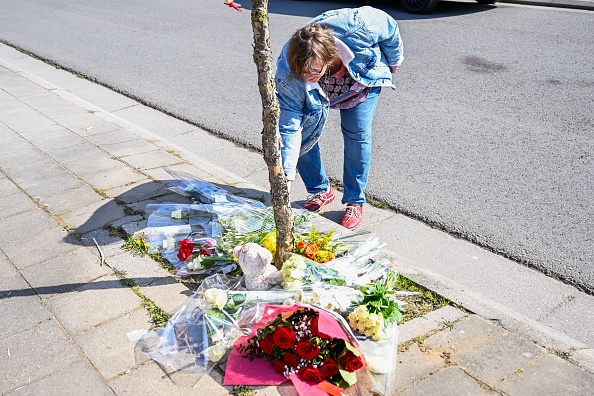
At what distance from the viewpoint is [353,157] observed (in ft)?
13.4

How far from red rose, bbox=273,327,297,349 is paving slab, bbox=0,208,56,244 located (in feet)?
6.70

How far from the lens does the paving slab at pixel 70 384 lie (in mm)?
2570

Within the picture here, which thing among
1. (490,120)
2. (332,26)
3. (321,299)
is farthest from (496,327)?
(490,120)

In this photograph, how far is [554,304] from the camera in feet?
10.8

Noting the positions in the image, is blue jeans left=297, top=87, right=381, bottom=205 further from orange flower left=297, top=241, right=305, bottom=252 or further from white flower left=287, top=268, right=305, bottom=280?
white flower left=287, top=268, right=305, bottom=280

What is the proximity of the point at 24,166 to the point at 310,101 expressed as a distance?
269 cm

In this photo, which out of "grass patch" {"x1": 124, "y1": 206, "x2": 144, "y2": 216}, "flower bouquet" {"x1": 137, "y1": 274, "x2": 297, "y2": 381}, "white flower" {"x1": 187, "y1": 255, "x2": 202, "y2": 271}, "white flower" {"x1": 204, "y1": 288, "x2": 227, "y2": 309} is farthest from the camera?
"grass patch" {"x1": 124, "y1": 206, "x2": 144, "y2": 216}

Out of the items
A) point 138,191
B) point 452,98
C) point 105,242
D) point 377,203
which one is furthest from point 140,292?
point 452,98

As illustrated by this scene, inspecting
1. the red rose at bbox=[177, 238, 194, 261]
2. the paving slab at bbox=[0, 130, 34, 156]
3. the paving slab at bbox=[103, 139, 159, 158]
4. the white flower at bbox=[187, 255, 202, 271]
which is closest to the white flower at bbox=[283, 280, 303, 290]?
the white flower at bbox=[187, 255, 202, 271]

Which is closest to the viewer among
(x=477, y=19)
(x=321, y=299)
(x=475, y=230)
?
(x=321, y=299)

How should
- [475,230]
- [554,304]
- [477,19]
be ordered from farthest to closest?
[477,19] < [475,230] < [554,304]

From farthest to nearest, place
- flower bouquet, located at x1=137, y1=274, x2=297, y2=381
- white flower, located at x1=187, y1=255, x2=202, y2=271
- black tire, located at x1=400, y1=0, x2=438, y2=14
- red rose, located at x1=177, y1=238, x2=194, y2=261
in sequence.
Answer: black tire, located at x1=400, y1=0, x2=438, y2=14
red rose, located at x1=177, y1=238, x2=194, y2=261
white flower, located at x1=187, y1=255, x2=202, y2=271
flower bouquet, located at x1=137, y1=274, x2=297, y2=381

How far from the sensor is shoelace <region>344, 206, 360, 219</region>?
163 inches

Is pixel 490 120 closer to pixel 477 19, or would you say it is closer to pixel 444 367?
pixel 444 367
